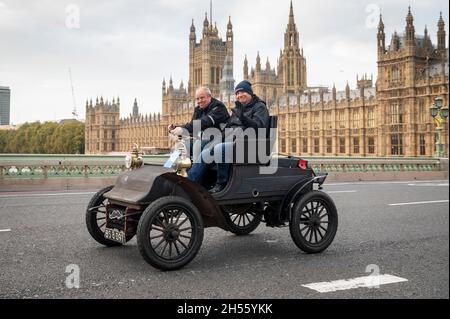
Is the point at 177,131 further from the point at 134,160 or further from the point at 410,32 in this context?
the point at 410,32

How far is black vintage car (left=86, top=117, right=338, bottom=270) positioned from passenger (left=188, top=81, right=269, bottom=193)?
0.13 metres

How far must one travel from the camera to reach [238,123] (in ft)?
17.8

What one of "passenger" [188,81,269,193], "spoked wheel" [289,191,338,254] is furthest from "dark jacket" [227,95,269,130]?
"spoked wheel" [289,191,338,254]

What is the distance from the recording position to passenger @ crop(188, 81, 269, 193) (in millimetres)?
5184

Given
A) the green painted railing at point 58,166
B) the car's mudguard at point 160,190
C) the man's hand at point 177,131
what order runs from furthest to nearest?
the green painted railing at point 58,166
the man's hand at point 177,131
the car's mudguard at point 160,190

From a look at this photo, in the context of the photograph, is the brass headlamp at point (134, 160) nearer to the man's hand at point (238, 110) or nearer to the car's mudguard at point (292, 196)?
the man's hand at point (238, 110)

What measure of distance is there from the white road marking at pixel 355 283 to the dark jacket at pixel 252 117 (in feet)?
6.41

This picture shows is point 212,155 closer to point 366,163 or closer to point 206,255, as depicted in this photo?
point 206,255

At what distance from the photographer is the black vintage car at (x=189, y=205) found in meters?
4.62

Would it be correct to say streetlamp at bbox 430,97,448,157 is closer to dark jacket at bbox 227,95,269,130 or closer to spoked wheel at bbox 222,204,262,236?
spoked wheel at bbox 222,204,262,236

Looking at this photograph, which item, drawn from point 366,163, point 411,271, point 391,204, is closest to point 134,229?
point 411,271

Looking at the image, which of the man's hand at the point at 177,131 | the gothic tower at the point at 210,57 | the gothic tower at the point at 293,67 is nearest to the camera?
the man's hand at the point at 177,131

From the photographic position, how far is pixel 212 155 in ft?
17.0

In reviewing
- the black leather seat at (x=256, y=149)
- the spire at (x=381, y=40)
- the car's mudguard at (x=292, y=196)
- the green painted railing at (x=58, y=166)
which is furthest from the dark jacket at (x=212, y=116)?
the spire at (x=381, y=40)
